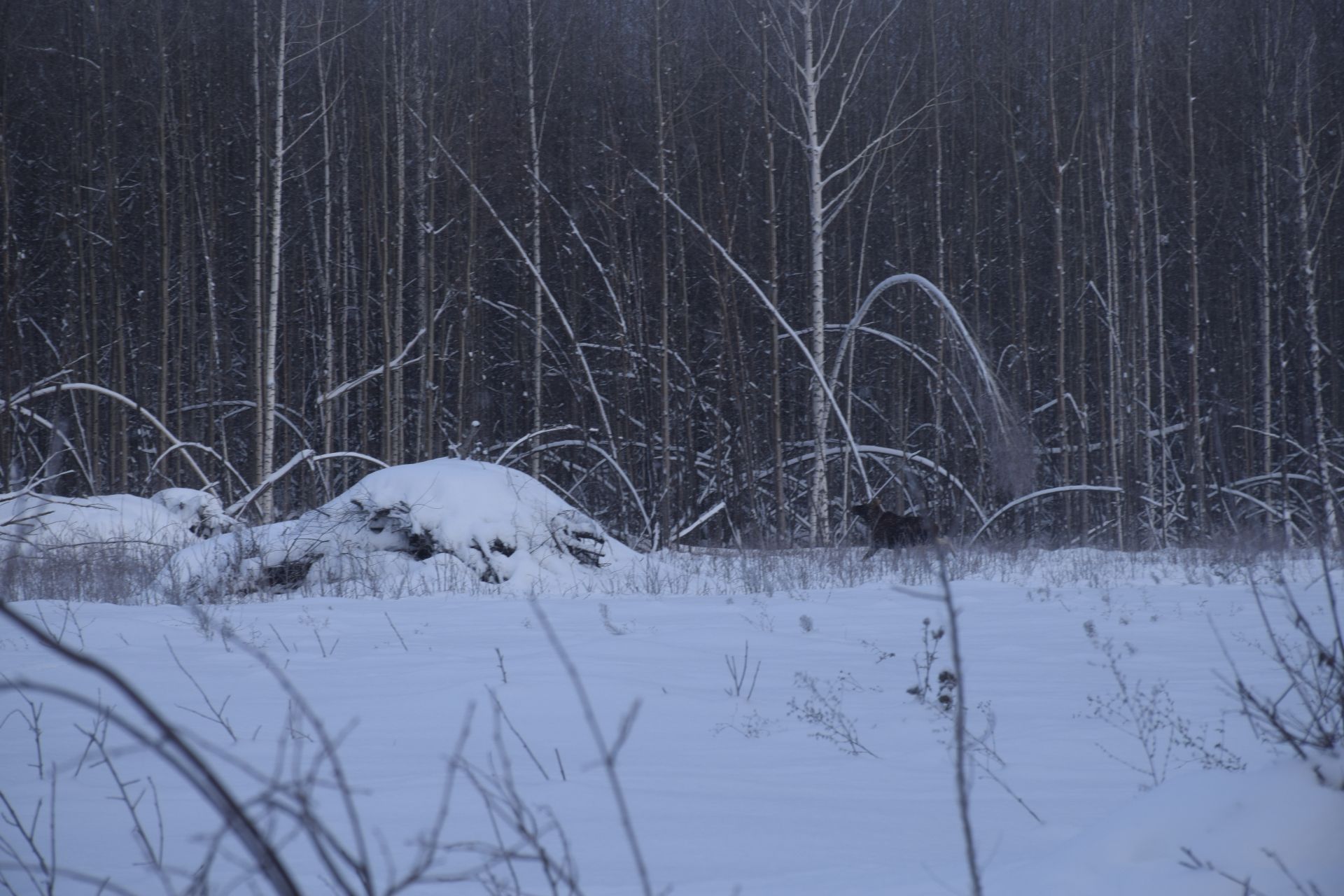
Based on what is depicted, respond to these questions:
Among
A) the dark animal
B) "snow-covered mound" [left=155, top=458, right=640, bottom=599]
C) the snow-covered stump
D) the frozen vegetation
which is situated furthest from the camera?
the dark animal

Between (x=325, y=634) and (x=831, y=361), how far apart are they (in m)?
14.9

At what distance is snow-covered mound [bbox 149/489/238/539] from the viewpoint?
10922 mm

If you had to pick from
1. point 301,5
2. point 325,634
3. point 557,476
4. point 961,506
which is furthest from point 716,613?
point 301,5

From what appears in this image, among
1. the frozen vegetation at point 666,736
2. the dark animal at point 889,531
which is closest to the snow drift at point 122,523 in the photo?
the frozen vegetation at point 666,736

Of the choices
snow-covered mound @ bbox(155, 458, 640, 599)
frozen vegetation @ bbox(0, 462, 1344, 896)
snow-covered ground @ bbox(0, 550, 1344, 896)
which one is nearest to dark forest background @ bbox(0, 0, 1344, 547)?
snow-covered mound @ bbox(155, 458, 640, 599)

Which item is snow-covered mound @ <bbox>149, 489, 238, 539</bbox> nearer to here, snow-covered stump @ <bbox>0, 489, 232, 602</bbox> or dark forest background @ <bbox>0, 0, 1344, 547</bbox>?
snow-covered stump @ <bbox>0, 489, 232, 602</bbox>

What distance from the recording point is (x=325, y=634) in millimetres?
5684

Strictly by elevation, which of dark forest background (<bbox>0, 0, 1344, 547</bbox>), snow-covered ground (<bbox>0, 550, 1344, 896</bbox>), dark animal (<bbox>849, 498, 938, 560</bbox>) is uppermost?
dark forest background (<bbox>0, 0, 1344, 547</bbox>)

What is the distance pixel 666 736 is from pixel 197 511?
30.0 ft

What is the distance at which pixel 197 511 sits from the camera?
11.1 metres

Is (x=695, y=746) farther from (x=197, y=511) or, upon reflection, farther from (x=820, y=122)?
(x=820, y=122)

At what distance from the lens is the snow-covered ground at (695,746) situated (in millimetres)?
1850

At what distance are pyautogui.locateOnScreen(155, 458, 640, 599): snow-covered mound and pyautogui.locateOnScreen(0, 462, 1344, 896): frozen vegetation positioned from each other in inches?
6.5

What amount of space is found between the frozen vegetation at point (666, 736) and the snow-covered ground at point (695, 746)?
0.6 inches
